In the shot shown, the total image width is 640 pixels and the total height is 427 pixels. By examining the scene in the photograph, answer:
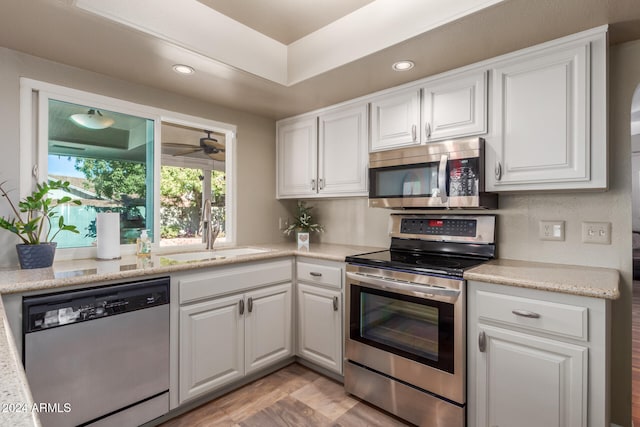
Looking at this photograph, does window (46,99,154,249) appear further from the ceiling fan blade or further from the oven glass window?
the oven glass window

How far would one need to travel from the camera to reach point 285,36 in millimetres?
2254

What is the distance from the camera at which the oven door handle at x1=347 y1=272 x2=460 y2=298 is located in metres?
1.75

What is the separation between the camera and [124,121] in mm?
2385

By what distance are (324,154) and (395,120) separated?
0.69 m

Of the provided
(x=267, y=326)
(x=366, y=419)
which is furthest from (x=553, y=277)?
(x=267, y=326)

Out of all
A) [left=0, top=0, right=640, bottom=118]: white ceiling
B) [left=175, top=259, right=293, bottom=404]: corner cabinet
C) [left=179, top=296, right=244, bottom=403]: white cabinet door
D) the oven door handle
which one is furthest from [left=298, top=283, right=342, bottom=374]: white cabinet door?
[left=0, top=0, right=640, bottom=118]: white ceiling

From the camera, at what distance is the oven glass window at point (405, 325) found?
5.79ft

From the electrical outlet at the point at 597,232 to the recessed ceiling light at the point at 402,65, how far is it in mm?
1330

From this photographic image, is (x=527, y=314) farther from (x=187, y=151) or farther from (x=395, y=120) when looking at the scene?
(x=187, y=151)

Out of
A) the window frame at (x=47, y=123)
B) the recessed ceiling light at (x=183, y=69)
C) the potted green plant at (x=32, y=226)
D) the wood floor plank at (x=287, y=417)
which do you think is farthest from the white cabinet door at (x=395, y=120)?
the potted green plant at (x=32, y=226)

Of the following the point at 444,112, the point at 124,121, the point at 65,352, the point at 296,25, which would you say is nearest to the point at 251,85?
the point at 296,25

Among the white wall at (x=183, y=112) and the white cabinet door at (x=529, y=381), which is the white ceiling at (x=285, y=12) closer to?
the white wall at (x=183, y=112)

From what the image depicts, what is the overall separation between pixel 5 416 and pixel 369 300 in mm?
1810

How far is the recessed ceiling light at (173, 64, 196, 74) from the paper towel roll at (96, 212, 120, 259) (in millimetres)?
984
